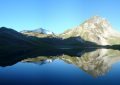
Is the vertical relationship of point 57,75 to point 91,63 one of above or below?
below

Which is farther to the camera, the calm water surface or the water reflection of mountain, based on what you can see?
the water reflection of mountain

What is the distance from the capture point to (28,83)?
49375 millimetres

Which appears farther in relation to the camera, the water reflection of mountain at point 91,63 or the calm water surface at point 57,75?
the water reflection of mountain at point 91,63

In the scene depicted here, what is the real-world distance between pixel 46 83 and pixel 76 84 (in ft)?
16.6

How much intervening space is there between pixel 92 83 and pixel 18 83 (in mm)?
12423

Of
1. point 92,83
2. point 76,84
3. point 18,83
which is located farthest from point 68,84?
point 18,83

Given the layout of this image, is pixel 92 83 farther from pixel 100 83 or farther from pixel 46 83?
pixel 46 83

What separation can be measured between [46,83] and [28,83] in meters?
3.10

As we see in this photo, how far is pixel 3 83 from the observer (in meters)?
48.8

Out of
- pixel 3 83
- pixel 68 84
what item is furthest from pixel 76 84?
pixel 3 83

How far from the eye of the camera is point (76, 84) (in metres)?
49.5

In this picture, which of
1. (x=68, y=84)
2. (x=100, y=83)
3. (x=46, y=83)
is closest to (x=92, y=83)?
(x=100, y=83)

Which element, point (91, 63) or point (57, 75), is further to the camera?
point (91, 63)

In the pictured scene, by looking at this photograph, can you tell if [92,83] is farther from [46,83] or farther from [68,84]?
[46,83]
